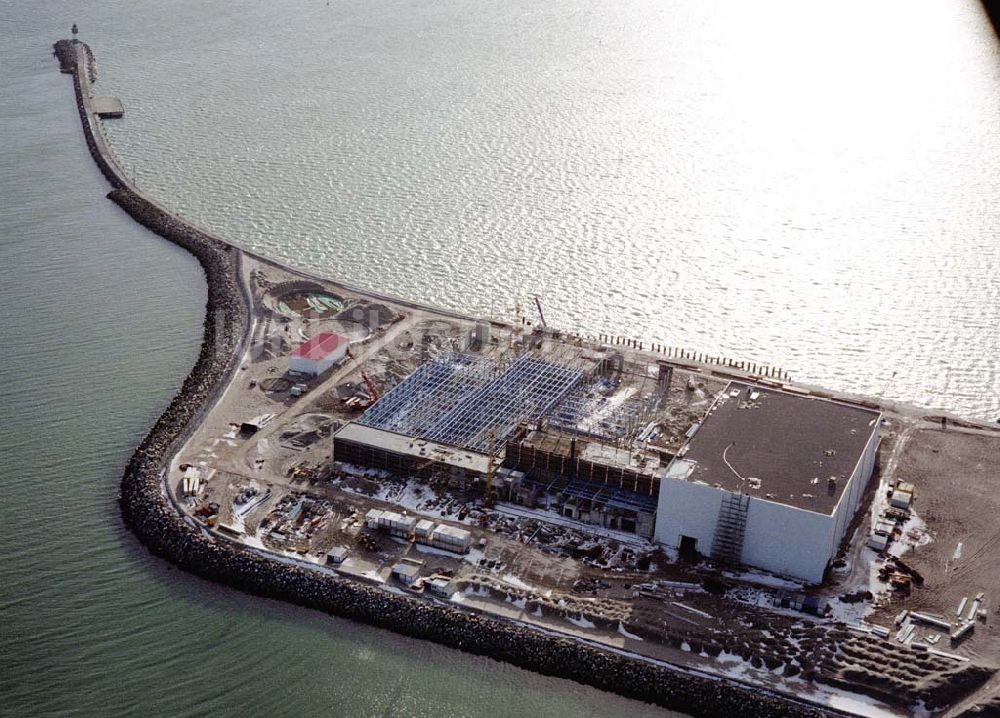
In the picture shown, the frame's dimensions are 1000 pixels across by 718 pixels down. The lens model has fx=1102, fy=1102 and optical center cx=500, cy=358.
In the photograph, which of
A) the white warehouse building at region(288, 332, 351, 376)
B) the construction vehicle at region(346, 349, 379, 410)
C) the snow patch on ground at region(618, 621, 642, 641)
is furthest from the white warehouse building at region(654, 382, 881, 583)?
the white warehouse building at region(288, 332, 351, 376)

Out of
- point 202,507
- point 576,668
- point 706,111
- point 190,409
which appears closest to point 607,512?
point 576,668

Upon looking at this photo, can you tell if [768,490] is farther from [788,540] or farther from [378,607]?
[378,607]

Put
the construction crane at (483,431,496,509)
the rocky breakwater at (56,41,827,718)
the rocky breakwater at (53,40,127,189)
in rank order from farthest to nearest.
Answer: the rocky breakwater at (53,40,127,189) → the construction crane at (483,431,496,509) → the rocky breakwater at (56,41,827,718)

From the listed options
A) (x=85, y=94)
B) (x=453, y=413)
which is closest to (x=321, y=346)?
(x=453, y=413)

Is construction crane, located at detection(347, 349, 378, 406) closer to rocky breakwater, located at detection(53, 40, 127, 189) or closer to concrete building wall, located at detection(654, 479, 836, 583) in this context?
concrete building wall, located at detection(654, 479, 836, 583)

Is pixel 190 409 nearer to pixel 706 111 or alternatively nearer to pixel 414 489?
pixel 414 489

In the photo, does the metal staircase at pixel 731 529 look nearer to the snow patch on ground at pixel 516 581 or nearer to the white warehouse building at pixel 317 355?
the snow patch on ground at pixel 516 581
